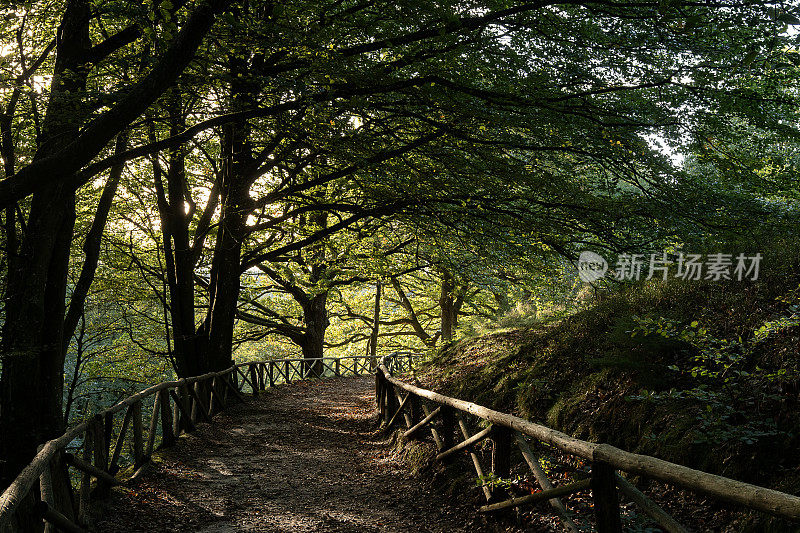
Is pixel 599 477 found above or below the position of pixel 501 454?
above

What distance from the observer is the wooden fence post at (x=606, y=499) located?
11.9ft

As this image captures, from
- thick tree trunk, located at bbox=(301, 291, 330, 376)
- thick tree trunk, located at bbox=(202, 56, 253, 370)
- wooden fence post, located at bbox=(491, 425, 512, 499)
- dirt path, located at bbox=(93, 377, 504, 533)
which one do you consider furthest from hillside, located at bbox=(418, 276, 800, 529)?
thick tree trunk, located at bbox=(301, 291, 330, 376)

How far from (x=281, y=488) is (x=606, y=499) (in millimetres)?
5217

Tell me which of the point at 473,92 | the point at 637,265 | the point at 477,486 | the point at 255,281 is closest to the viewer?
the point at 477,486

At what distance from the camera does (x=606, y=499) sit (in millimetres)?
3648

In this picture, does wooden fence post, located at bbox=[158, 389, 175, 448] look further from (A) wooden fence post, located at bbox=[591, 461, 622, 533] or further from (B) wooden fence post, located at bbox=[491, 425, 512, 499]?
(A) wooden fence post, located at bbox=[591, 461, 622, 533]

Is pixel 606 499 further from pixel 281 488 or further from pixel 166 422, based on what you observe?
pixel 166 422

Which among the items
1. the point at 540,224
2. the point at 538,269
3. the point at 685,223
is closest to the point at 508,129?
the point at 540,224

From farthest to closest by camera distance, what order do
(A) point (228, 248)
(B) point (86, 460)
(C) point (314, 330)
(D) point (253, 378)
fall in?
(C) point (314, 330) → (D) point (253, 378) → (A) point (228, 248) → (B) point (86, 460)

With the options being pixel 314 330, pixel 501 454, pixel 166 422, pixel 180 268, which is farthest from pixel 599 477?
pixel 314 330

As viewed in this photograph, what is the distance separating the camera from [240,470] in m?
8.45

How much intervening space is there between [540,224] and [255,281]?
1611 centimetres

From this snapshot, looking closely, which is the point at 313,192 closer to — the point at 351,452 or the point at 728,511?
the point at 351,452

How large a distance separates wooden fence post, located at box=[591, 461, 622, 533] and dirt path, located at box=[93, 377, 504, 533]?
1.96m
